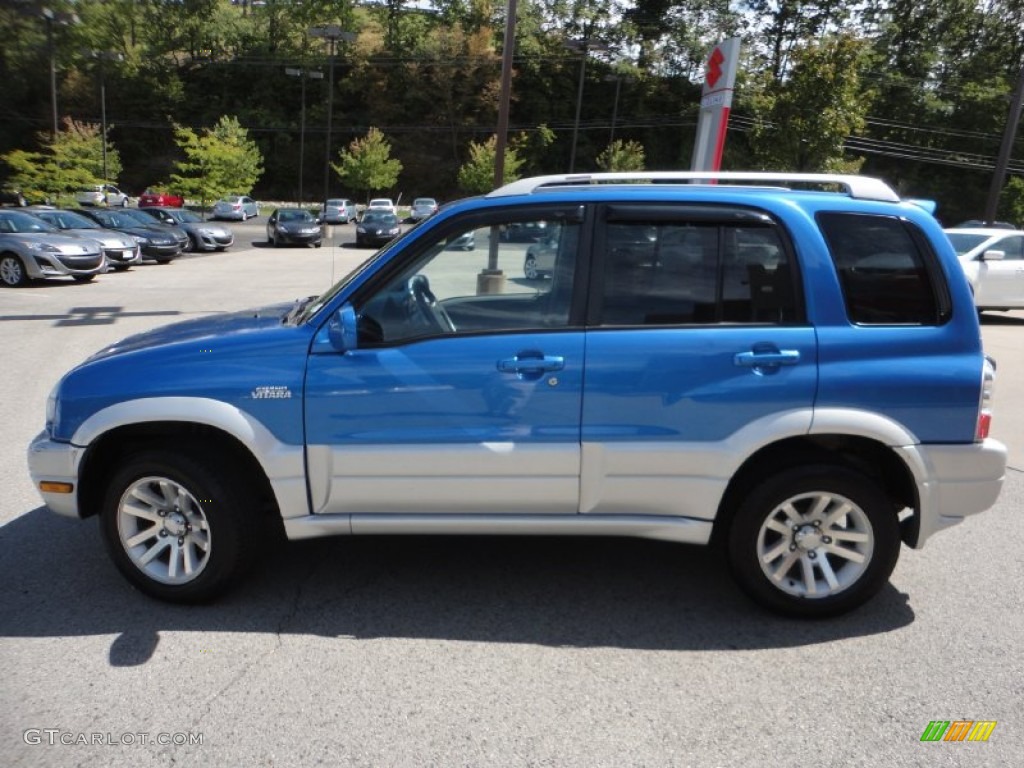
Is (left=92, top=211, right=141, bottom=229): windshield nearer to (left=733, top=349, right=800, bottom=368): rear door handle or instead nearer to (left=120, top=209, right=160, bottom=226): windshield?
(left=120, top=209, right=160, bottom=226): windshield

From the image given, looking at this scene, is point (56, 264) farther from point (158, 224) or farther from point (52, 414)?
point (52, 414)

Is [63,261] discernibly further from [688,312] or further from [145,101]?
[145,101]

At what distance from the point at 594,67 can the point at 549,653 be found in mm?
79814

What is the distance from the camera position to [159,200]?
4859 cm

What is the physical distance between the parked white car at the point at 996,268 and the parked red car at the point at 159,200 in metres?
43.5

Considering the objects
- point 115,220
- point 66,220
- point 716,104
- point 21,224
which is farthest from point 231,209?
point 716,104

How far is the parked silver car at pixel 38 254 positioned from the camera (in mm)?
14906

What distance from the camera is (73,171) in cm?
2864

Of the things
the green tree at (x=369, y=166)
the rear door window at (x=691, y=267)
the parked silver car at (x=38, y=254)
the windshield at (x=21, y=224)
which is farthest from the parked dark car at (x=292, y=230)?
the green tree at (x=369, y=166)

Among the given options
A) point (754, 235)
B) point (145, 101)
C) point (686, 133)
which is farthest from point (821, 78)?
point (145, 101)

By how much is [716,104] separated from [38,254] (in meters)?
13.0

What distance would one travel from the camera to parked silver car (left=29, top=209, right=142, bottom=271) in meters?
17.2

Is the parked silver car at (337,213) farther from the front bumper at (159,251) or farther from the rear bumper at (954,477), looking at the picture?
the rear bumper at (954,477)

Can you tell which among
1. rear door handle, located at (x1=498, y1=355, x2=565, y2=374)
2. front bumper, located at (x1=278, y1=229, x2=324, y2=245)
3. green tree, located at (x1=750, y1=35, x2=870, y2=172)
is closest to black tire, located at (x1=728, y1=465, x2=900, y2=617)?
rear door handle, located at (x1=498, y1=355, x2=565, y2=374)
